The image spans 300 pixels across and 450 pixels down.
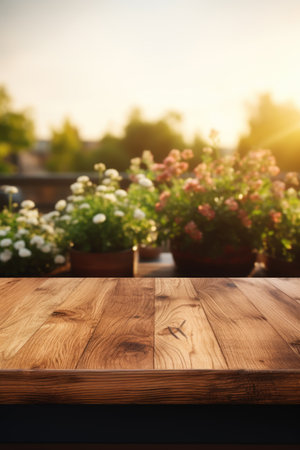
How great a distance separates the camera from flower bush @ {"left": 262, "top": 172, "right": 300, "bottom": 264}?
A: 7.14 feet

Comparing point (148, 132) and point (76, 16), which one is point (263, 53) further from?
point (148, 132)

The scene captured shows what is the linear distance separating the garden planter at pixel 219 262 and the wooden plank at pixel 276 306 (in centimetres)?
84

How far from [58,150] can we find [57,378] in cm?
2744

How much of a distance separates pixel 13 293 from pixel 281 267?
1602 millimetres

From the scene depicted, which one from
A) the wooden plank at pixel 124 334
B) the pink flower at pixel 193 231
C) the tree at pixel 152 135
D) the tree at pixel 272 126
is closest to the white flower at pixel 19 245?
the pink flower at pixel 193 231

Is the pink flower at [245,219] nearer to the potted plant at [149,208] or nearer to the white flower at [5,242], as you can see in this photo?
the potted plant at [149,208]

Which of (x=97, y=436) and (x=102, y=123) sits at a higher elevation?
(x=102, y=123)

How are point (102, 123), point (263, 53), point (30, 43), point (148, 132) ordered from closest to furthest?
point (263, 53)
point (30, 43)
point (148, 132)
point (102, 123)

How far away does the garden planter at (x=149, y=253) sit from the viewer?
2668 mm

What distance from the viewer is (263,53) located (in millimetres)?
5453

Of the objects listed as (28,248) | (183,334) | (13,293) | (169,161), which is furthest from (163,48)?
(183,334)

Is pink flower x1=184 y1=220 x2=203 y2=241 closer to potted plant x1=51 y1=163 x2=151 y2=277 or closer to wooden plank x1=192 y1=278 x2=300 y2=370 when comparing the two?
potted plant x1=51 y1=163 x2=151 y2=277

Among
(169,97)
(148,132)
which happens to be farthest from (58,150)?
(169,97)

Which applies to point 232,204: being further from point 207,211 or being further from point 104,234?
point 104,234
